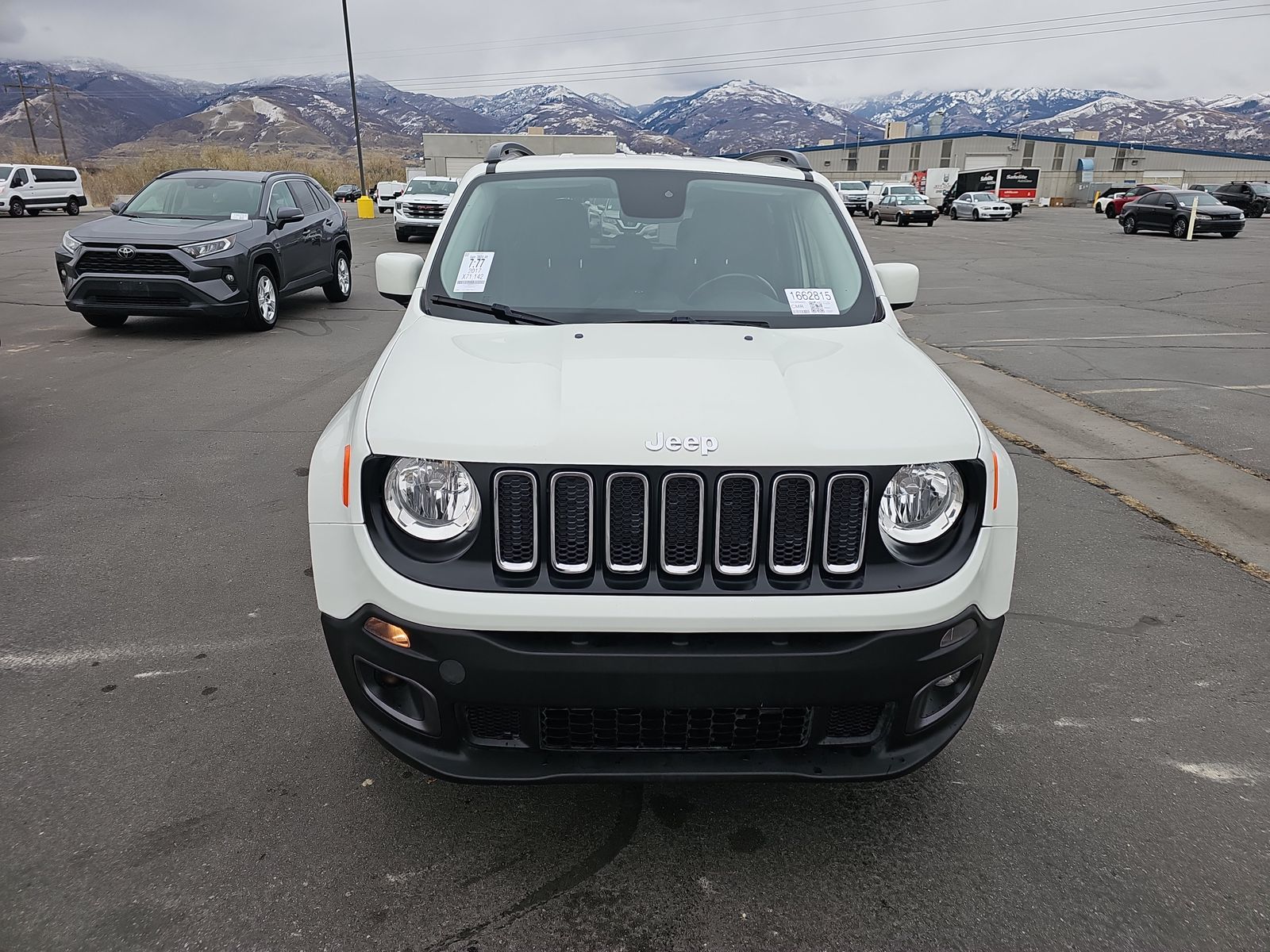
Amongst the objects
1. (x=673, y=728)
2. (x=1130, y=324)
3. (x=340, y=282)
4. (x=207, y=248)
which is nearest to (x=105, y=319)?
(x=207, y=248)

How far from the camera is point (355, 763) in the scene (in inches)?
115

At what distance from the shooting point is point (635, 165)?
3.92 metres

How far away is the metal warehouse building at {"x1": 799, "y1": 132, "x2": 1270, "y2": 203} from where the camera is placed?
90750mm

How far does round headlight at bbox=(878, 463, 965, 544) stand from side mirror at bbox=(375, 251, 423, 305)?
2.22 metres

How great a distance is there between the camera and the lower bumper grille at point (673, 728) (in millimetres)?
2270

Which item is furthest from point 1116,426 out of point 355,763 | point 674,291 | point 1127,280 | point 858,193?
point 858,193

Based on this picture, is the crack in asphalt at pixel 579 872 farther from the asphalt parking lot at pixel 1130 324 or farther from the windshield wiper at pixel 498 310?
the asphalt parking lot at pixel 1130 324

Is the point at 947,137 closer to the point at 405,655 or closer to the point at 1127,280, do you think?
the point at 1127,280

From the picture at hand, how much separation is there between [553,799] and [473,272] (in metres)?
1.93

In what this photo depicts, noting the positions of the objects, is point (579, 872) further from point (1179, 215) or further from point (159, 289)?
point (1179, 215)

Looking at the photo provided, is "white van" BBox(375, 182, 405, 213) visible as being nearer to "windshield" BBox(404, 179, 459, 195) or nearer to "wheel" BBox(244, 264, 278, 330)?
"windshield" BBox(404, 179, 459, 195)

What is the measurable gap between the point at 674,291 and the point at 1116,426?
5.09 metres

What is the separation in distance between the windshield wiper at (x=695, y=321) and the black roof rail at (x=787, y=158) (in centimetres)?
116

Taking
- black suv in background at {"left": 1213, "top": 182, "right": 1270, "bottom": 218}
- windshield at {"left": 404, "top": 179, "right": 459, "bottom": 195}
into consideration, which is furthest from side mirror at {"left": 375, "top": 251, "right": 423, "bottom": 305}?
black suv in background at {"left": 1213, "top": 182, "right": 1270, "bottom": 218}
